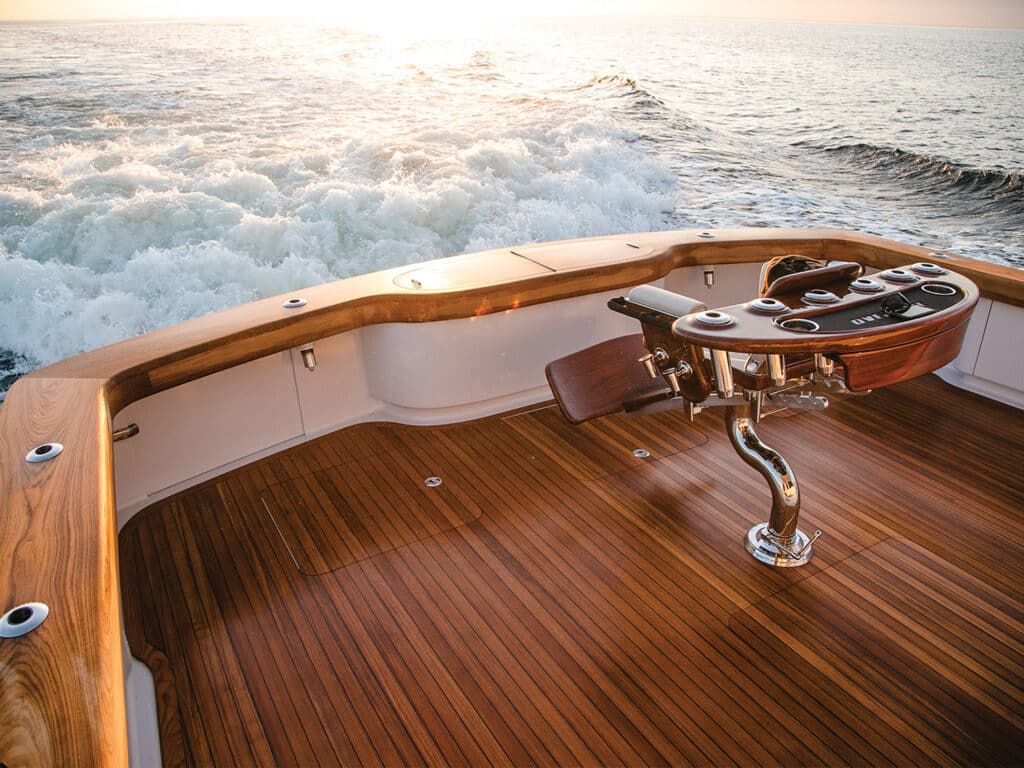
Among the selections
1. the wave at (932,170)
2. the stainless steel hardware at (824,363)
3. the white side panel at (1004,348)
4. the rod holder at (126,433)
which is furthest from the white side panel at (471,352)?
the wave at (932,170)

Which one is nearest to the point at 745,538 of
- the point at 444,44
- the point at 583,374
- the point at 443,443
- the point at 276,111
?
the point at 583,374

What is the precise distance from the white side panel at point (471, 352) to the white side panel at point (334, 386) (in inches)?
1.4

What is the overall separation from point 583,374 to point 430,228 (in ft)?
21.8

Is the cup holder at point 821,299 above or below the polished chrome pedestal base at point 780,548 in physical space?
above

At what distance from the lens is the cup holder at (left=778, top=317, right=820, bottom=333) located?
4.20 ft

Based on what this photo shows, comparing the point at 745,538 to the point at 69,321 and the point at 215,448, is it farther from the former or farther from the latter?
the point at 69,321

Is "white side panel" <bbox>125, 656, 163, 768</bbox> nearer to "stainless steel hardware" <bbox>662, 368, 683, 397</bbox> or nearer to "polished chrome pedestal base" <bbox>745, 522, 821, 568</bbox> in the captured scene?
"stainless steel hardware" <bbox>662, 368, 683, 397</bbox>

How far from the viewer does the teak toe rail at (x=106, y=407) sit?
2.59 ft

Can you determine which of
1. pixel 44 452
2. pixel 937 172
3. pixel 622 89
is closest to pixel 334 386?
pixel 44 452

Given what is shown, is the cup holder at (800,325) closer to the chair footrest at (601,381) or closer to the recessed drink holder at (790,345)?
the recessed drink holder at (790,345)

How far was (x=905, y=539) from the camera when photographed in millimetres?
1713

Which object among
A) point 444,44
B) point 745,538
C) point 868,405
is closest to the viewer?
point 745,538

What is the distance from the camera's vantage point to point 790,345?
1.23 m

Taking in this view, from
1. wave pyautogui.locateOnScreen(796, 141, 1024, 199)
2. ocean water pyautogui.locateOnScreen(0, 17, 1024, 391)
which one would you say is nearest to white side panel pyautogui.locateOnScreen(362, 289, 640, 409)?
ocean water pyautogui.locateOnScreen(0, 17, 1024, 391)
